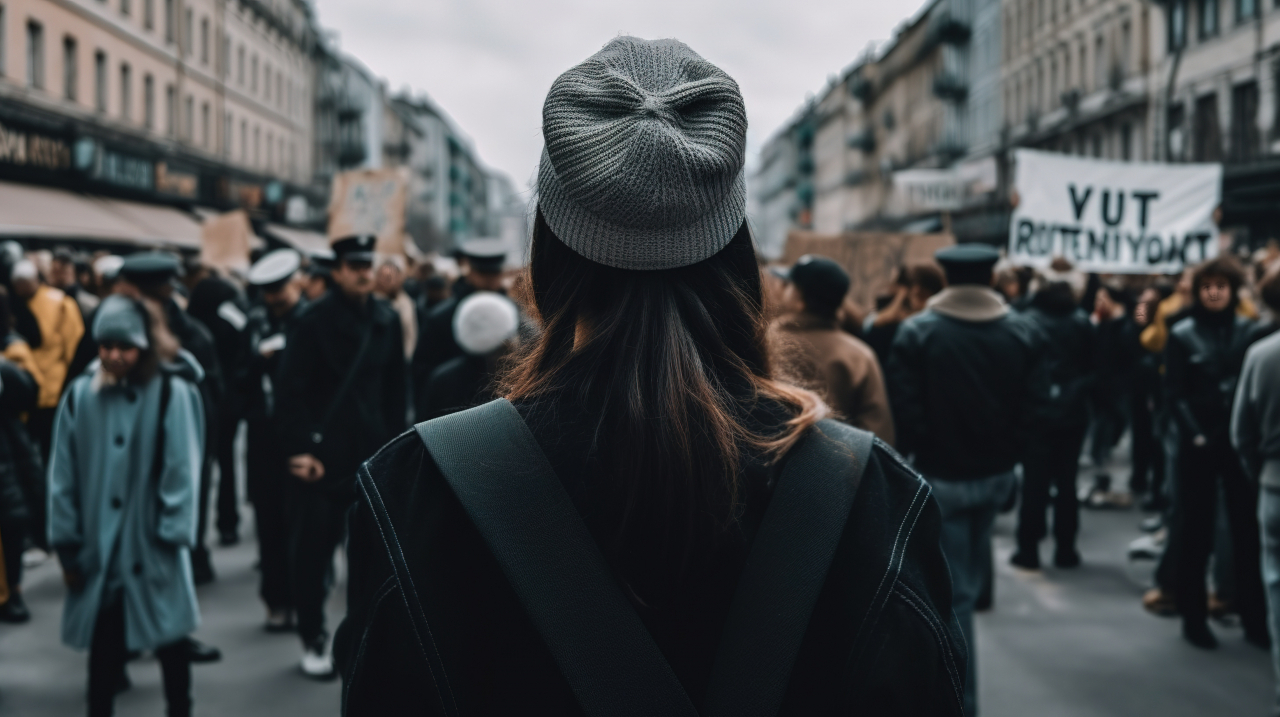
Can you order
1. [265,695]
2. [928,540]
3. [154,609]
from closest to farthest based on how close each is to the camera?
[928,540], [154,609], [265,695]

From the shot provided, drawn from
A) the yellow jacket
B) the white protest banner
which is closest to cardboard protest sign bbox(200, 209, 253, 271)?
the yellow jacket

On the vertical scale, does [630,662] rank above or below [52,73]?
below

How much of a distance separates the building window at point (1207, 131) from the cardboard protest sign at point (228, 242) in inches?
A: 1009

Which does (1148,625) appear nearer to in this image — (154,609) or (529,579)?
(154,609)

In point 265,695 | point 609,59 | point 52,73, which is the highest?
point 52,73

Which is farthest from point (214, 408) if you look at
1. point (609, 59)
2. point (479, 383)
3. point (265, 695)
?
point (609, 59)

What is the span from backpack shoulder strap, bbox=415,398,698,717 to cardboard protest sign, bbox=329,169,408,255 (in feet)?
36.7

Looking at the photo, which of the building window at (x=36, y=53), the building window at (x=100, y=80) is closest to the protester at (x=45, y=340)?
the building window at (x=36, y=53)

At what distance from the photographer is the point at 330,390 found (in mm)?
5773

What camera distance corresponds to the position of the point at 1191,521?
6.32 metres

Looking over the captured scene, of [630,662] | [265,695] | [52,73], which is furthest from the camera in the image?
[52,73]

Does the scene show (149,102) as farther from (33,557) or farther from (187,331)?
(187,331)

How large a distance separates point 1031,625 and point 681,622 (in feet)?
19.7

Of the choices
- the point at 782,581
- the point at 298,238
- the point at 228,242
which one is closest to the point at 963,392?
the point at 782,581
